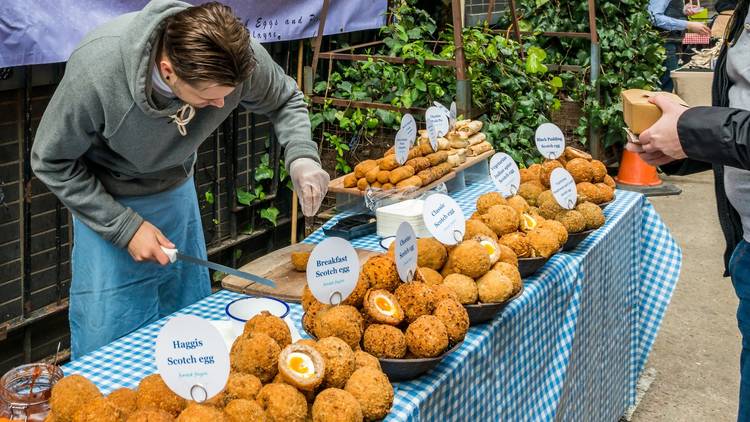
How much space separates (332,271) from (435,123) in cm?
219

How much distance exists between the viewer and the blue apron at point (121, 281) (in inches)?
108

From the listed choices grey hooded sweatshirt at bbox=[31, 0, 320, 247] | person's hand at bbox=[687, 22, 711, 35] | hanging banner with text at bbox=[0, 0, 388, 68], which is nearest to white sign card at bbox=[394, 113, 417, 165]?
grey hooded sweatshirt at bbox=[31, 0, 320, 247]

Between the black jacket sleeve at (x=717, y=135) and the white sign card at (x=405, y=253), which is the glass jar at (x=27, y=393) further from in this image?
the black jacket sleeve at (x=717, y=135)

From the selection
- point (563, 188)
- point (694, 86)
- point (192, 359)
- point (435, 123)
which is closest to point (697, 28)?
point (694, 86)

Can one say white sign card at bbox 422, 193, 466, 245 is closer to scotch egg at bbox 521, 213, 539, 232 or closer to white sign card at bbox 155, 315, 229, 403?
scotch egg at bbox 521, 213, 539, 232

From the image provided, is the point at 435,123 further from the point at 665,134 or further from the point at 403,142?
the point at 665,134

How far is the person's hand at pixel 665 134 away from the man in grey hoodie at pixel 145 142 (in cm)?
106

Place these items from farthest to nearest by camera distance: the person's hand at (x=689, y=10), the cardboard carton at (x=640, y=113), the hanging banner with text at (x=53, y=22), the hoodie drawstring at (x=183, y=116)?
the person's hand at (x=689, y=10), the hanging banner with text at (x=53, y=22), the hoodie drawstring at (x=183, y=116), the cardboard carton at (x=640, y=113)

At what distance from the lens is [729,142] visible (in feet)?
6.94

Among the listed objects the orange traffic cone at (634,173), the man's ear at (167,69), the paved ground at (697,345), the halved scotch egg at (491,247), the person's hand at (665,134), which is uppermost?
the man's ear at (167,69)

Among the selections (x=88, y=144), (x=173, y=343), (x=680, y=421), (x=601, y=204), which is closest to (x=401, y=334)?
(x=173, y=343)

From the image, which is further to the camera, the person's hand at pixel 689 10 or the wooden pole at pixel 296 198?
the person's hand at pixel 689 10

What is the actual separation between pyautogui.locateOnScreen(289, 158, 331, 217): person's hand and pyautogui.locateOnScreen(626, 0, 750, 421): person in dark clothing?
101cm

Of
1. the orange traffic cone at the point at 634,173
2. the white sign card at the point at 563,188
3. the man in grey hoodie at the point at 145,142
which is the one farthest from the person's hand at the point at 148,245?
the orange traffic cone at the point at 634,173
